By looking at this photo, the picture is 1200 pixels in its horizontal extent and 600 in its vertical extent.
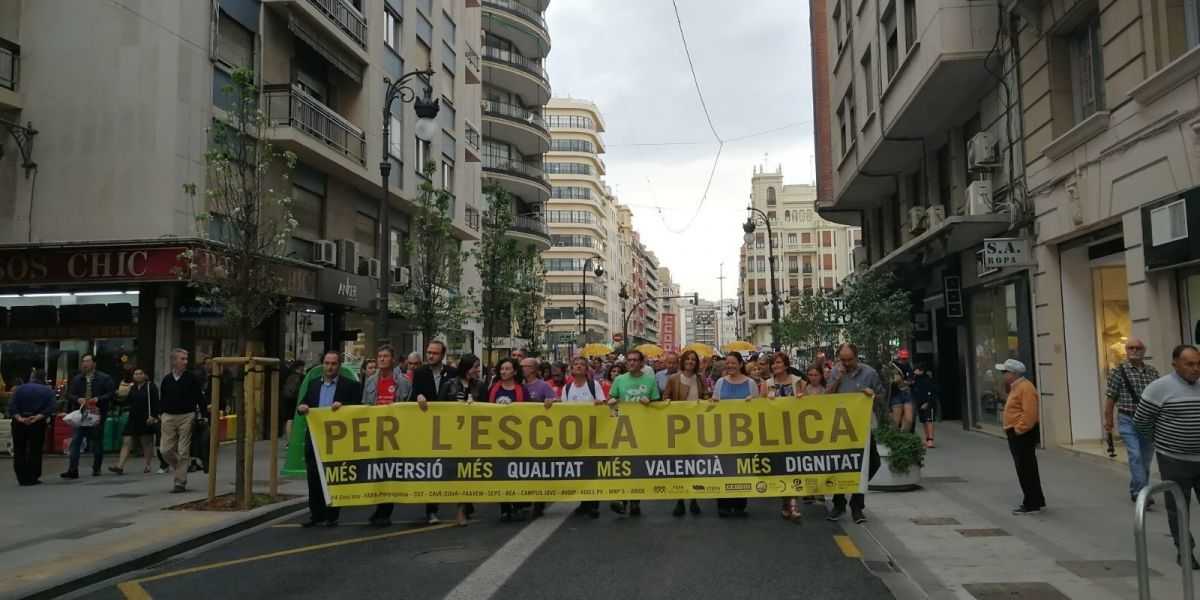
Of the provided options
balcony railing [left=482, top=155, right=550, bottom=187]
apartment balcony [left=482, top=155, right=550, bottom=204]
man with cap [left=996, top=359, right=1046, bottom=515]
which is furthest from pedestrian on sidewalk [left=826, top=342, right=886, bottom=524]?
balcony railing [left=482, top=155, right=550, bottom=187]

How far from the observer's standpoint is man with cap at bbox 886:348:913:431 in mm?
11945

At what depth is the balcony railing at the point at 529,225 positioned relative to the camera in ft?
180

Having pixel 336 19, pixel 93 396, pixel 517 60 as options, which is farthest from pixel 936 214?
pixel 517 60

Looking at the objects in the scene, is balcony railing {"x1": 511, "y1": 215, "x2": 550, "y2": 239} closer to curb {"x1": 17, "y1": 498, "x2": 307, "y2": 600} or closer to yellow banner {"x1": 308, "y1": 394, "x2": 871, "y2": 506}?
curb {"x1": 17, "y1": 498, "x2": 307, "y2": 600}

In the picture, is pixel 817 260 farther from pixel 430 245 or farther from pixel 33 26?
pixel 33 26

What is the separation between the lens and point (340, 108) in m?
25.6

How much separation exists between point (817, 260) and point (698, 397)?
11337 cm

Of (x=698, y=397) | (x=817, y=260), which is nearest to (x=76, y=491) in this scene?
(x=698, y=397)

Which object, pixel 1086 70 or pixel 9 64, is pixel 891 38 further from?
pixel 9 64

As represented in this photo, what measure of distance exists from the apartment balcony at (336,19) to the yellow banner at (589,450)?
49.3 feet

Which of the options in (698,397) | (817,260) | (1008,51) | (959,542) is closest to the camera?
(959,542)

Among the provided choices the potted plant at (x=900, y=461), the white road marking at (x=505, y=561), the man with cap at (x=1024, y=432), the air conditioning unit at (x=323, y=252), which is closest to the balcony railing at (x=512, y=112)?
the air conditioning unit at (x=323, y=252)

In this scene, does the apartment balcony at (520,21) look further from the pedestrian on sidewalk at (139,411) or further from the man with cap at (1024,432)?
the man with cap at (1024,432)

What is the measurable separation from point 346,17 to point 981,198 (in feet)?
55.5
